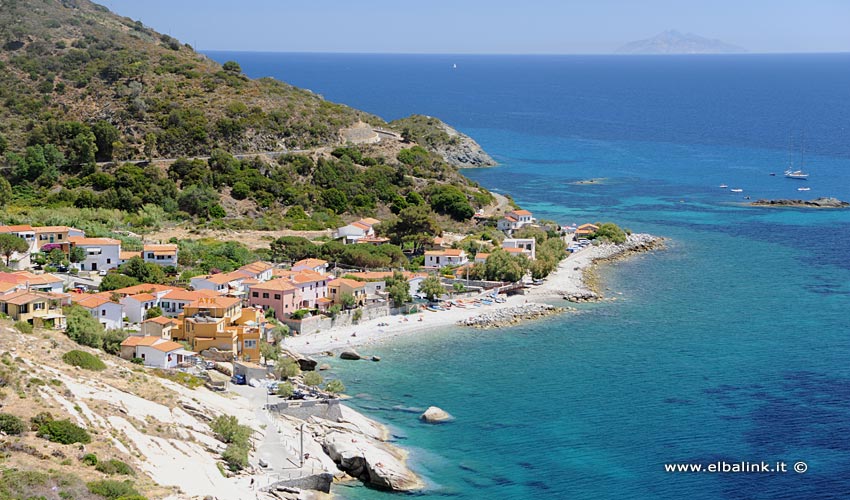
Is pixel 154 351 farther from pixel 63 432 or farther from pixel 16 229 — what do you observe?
pixel 16 229

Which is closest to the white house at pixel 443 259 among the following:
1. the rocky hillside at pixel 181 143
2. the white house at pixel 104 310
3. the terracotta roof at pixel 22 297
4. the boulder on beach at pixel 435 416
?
the rocky hillside at pixel 181 143

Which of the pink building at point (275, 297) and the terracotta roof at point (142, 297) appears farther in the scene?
the pink building at point (275, 297)

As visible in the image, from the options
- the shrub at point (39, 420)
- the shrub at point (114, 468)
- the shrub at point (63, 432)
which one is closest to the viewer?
the shrub at point (114, 468)

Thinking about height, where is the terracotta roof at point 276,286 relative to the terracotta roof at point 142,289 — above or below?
above

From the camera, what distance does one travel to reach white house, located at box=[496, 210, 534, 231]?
81.1m

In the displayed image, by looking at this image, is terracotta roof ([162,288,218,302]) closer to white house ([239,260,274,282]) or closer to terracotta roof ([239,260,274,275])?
white house ([239,260,274,282])

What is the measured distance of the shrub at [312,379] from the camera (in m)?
43.9

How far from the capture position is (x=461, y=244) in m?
72.4

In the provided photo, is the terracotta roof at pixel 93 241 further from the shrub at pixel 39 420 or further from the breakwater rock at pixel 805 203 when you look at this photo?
the breakwater rock at pixel 805 203

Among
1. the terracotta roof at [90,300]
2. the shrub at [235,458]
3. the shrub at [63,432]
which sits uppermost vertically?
the shrub at [63,432]

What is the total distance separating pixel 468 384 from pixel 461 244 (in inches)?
1055

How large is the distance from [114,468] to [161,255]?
3216 centimetres

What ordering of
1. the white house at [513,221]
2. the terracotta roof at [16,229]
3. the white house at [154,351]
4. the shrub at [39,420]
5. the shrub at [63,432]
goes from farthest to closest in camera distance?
the white house at [513,221], the terracotta roof at [16,229], the white house at [154,351], the shrub at [39,420], the shrub at [63,432]

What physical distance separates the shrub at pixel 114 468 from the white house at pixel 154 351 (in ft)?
44.1
